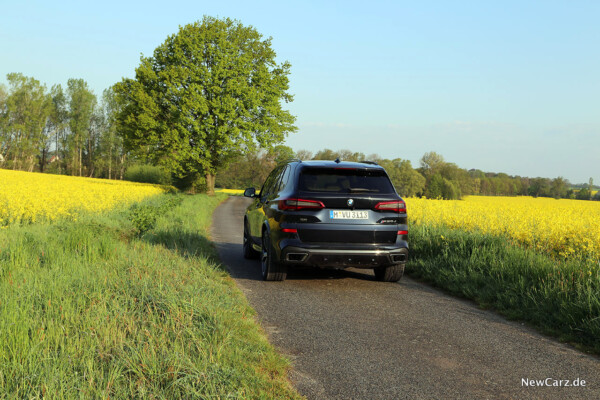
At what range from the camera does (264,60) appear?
121 ft

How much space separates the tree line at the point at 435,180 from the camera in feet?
210

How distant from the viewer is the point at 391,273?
23.0 feet

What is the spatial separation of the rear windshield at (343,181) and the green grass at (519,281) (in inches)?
74.9

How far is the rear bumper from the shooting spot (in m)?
6.05

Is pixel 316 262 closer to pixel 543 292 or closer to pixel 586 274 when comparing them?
pixel 543 292

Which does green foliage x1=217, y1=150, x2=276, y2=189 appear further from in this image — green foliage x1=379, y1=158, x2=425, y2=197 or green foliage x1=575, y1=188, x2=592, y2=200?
green foliage x1=575, y1=188, x2=592, y2=200

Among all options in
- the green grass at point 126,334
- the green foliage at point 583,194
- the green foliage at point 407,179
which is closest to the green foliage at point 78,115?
the green foliage at point 407,179

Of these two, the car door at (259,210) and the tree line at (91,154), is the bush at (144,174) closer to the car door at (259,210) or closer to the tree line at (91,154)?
the tree line at (91,154)

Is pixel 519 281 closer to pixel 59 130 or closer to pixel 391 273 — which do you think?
pixel 391 273

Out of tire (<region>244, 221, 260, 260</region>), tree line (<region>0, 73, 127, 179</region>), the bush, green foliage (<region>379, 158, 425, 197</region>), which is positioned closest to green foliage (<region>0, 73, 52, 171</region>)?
tree line (<region>0, 73, 127, 179</region>)

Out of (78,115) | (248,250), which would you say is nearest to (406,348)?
(248,250)

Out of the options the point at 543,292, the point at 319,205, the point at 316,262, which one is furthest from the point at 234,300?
the point at 543,292

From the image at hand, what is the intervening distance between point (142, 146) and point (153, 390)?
35.4 meters

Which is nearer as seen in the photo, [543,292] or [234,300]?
[234,300]
